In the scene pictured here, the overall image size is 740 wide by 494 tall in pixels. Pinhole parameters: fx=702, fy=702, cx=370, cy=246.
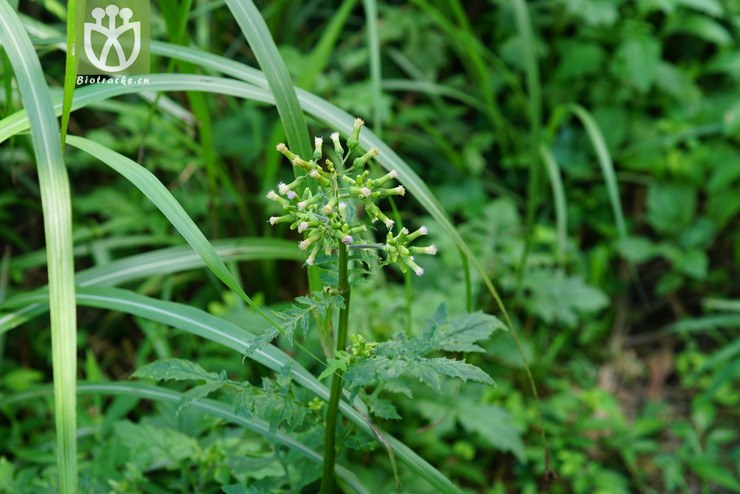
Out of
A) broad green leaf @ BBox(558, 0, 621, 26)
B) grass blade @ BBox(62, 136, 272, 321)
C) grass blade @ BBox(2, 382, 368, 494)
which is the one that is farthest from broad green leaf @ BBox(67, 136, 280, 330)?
broad green leaf @ BBox(558, 0, 621, 26)

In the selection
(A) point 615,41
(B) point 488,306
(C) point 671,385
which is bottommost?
(C) point 671,385

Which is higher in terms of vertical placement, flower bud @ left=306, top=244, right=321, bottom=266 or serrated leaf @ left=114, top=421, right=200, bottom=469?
flower bud @ left=306, top=244, right=321, bottom=266

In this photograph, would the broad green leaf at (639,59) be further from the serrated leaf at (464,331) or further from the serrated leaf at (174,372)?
the serrated leaf at (174,372)

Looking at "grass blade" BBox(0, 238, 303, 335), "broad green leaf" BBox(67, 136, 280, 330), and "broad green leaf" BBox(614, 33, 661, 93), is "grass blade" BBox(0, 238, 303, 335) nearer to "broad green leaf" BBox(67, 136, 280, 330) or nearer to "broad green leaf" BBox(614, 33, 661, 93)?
"broad green leaf" BBox(67, 136, 280, 330)

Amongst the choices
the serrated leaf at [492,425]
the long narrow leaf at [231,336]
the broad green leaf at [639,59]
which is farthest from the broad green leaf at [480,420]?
the broad green leaf at [639,59]

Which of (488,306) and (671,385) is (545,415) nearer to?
(488,306)

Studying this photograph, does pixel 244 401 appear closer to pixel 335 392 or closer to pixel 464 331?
pixel 335 392

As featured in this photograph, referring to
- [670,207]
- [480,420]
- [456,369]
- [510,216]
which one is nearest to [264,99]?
[456,369]

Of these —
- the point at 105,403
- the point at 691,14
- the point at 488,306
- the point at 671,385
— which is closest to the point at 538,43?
the point at 691,14
